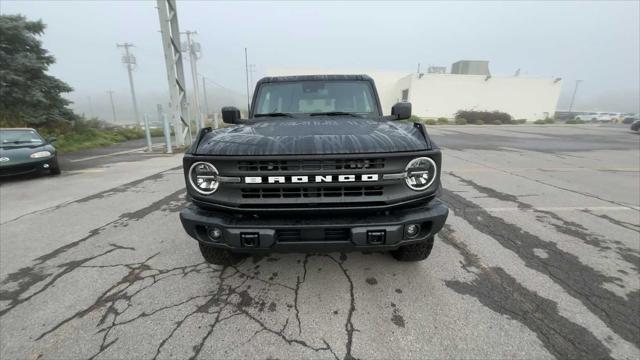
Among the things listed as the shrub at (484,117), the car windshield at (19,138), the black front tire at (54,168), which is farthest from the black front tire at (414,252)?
the shrub at (484,117)

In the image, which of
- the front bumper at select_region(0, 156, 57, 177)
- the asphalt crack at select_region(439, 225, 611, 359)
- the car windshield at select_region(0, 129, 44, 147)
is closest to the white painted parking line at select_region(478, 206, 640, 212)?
the asphalt crack at select_region(439, 225, 611, 359)

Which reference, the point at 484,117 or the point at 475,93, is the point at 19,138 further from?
the point at 475,93

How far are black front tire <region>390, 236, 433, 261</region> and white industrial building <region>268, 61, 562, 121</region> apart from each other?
4115cm

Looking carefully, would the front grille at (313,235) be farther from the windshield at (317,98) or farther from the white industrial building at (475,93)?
the white industrial building at (475,93)

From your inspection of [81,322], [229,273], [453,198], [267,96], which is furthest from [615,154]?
[81,322]

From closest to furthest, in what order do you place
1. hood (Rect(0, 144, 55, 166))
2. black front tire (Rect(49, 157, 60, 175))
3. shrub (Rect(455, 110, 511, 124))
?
hood (Rect(0, 144, 55, 166)) → black front tire (Rect(49, 157, 60, 175)) → shrub (Rect(455, 110, 511, 124))

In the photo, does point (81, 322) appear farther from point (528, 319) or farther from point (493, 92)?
point (493, 92)

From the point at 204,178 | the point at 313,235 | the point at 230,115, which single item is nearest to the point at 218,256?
the point at 204,178

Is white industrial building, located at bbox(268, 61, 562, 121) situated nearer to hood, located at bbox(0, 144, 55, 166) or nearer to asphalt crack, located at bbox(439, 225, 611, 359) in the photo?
hood, located at bbox(0, 144, 55, 166)

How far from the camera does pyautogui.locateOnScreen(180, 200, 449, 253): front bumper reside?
201 cm

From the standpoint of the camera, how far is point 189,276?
2.74 m

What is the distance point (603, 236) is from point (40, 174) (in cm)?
1142

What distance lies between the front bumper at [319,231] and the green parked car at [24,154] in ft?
24.2

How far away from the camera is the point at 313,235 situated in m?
2.04
